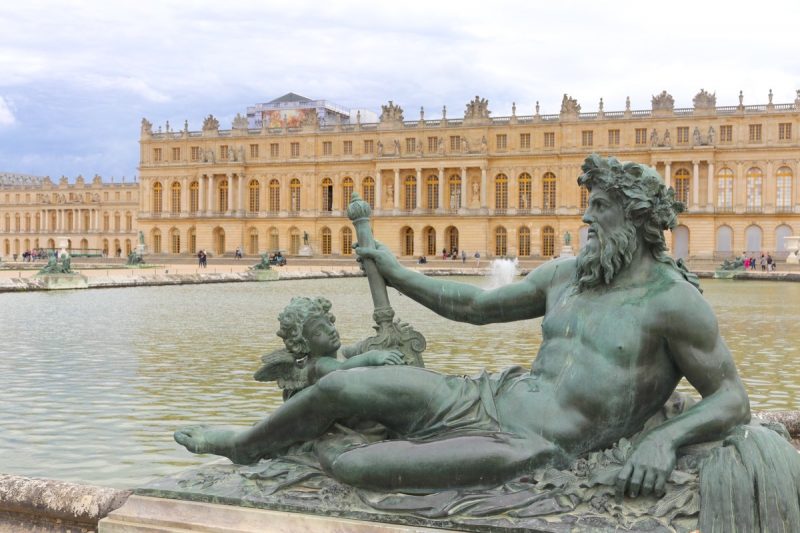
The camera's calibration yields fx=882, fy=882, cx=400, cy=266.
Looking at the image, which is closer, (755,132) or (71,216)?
(755,132)

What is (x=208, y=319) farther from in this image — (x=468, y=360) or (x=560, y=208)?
(x=560, y=208)

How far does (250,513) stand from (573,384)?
111 cm

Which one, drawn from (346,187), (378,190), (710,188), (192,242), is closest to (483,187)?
(378,190)

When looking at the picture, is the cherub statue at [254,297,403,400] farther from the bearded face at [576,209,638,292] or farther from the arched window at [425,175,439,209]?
the arched window at [425,175,439,209]

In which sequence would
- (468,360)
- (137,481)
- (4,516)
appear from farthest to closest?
1. (468,360)
2. (137,481)
3. (4,516)

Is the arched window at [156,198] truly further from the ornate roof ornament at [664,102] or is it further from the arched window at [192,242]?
the ornate roof ornament at [664,102]

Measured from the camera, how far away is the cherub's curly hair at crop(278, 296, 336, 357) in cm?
318

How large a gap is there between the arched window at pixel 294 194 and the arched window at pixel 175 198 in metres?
9.50

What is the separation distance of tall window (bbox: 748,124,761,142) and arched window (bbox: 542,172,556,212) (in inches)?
505

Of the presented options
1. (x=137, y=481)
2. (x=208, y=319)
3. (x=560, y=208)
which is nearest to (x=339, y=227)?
(x=560, y=208)

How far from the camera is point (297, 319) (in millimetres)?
3197

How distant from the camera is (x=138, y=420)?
636 cm

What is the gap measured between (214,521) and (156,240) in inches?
2804

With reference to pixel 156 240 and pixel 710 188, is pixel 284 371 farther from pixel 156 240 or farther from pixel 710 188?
pixel 156 240
